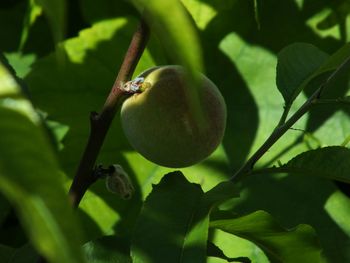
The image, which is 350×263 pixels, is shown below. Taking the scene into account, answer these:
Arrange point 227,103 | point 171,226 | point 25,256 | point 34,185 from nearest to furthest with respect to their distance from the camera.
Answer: point 34,185, point 171,226, point 25,256, point 227,103

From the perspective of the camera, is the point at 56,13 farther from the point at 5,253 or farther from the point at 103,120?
the point at 5,253

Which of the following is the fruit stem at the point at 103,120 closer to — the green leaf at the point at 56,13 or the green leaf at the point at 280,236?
the green leaf at the point at 280,236

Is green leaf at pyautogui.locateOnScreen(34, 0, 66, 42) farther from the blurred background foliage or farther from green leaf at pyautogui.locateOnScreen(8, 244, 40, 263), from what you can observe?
the blurred background foliage

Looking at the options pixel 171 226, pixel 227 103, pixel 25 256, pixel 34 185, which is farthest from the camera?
pixel 227 103

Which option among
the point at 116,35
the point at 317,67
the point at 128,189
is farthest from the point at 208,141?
the point at 116,35

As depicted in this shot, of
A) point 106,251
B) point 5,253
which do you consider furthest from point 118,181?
point 5,253

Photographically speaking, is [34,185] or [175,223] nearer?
[34,185]
